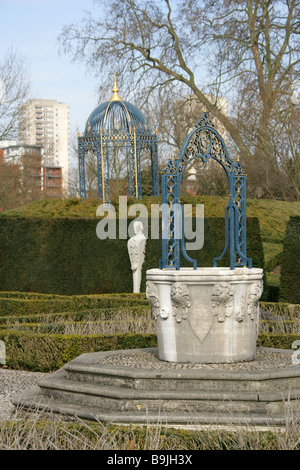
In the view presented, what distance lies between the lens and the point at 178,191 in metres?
6.62

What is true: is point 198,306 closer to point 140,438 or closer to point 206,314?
point 206,314

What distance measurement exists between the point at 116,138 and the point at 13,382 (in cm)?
1071

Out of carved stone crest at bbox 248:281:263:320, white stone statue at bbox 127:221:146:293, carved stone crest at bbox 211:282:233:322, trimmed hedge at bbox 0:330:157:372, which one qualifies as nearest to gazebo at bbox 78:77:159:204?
white stone statue at bbox 127:221:146:293

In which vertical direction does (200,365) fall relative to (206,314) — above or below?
below

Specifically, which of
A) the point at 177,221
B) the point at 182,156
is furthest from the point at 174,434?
the point at 182,156

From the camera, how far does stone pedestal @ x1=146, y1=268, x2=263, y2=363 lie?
20.3 ft

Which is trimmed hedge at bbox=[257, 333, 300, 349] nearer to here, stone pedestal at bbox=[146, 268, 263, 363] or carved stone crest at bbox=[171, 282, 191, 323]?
stone pedestal at bbox=[146, 268, 263, 363]

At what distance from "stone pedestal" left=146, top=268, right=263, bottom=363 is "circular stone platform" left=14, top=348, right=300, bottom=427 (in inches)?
5.2

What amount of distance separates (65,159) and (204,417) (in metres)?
103

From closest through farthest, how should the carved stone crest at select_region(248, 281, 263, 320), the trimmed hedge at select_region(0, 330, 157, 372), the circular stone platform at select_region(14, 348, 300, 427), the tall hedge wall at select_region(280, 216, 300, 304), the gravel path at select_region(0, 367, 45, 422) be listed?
the circular stone platform at select_region(14, 348, 300, 427) < the carved stone crest at select_region(248, 281, 263, 320) < the gravel path at select_region(0, 367, 45, 422) < the trimmed hedge at select_region(0, 330, 157, 372) < the tall hedge wall at select_region(280, 216, 300, 304)

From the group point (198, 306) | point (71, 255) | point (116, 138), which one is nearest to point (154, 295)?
point (198, 306)

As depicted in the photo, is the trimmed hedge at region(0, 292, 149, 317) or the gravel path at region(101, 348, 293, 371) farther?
the trimmed hedge at region(0, 292, 149, 317)

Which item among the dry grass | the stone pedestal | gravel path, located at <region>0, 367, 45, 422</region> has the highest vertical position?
the stone pedestal

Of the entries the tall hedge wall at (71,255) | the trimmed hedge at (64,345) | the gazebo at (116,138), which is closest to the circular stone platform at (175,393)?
the trimmed hedge at (64,345)
